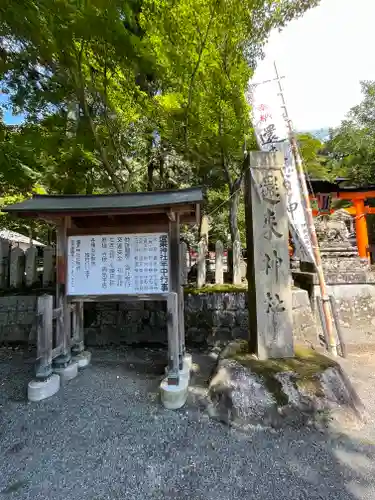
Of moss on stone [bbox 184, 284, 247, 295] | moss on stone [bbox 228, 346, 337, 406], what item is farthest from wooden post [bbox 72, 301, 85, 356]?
moss on stone [bbox 228, 346, 337, 406]

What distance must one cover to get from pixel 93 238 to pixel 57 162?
4723 mm

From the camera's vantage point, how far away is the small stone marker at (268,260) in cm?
410

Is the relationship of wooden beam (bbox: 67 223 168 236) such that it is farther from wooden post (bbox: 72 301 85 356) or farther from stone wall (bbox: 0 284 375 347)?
stone wall (bbox: 0 284 375 347)

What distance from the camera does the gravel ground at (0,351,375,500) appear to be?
2.45 m

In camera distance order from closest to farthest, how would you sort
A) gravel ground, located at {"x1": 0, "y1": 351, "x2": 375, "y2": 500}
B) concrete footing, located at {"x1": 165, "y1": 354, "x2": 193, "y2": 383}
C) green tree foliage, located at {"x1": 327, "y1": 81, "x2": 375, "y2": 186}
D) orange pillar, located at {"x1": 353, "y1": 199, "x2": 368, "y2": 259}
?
gravel ground, located at {"x1": 0, "y1": 351, "x2": 375, "y2": 500}
concrete footing, located at {"x1": 165, "y1": 354, "x2": 193, "y2": 383}
orange pillar, located at {"x1": 353, "y1": 199, "x2": 368, "y2": 259}
green tree foliage, located at {"x1": 327, "y1": 81, "x2": 375, "y2": 186}

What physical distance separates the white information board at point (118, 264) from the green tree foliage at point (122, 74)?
9.70 ft

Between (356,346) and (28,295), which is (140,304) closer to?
(28,295)

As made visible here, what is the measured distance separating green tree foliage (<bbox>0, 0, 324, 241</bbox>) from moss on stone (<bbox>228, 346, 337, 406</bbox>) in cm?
375

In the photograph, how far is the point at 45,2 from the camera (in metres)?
5.17

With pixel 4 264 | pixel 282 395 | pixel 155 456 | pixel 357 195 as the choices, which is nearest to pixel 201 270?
pixel 282 395

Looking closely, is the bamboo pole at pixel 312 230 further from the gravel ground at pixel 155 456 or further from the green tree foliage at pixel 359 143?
the green tree foliage at pixel 359 143

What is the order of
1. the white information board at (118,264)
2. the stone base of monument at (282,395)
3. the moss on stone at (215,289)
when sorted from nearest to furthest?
1. the stone base of monument at (282,395)
2. the white information board at (118,264)
3. the moss on stone at (215,289)

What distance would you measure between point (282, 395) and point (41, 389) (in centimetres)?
307

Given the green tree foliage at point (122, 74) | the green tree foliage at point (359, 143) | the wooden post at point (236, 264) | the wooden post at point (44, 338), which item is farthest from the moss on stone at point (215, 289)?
the green tree foliage at point (359, 143)
